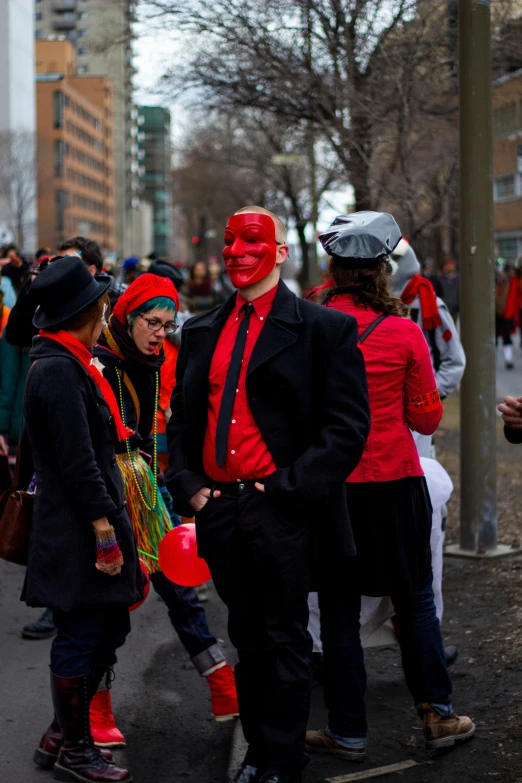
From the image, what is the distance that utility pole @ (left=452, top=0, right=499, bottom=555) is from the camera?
7.22 meters

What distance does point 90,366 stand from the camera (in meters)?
4.32

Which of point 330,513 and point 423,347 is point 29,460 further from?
point 423,347

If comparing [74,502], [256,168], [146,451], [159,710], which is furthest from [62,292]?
[256,168]

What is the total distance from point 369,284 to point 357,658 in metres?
1.43

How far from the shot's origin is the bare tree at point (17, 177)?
85312 mm

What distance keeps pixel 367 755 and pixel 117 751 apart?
1.04 m

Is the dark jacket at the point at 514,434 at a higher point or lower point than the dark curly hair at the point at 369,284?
lower

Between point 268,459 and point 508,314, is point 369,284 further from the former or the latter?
point 508,314

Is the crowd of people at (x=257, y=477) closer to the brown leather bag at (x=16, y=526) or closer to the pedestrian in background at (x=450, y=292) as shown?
the brown leather bag at (x=16, y=526)

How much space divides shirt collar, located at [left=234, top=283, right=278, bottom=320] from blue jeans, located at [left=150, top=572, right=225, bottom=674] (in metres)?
1.53

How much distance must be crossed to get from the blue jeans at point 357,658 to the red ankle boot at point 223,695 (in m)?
0.69

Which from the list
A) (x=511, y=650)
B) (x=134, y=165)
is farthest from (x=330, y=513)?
(x=134, y=165)

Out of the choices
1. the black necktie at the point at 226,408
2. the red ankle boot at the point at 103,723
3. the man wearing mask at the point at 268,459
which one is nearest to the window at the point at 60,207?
the red ankle boot at the point at 103,723

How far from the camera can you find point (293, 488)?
3.76 metres
